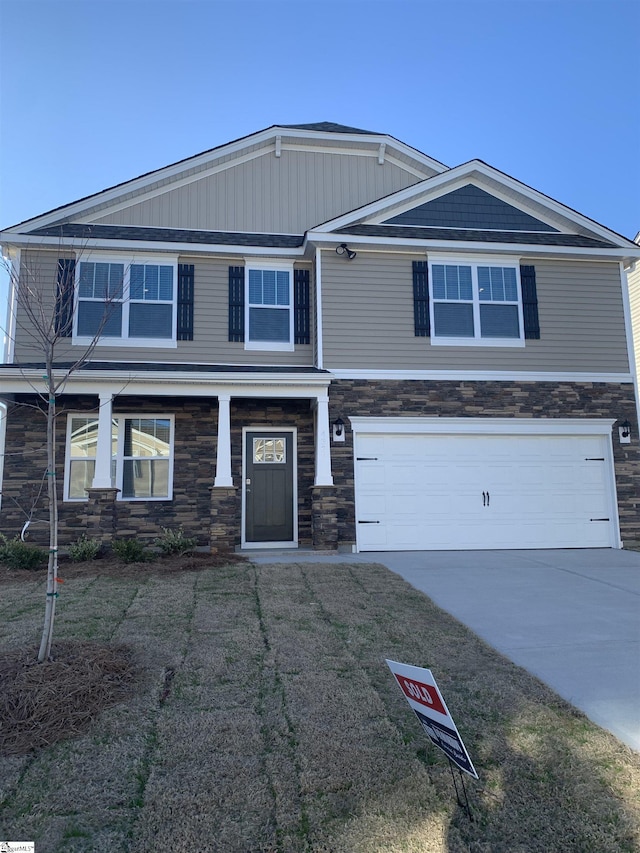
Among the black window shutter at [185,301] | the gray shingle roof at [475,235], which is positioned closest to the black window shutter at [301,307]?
the gray shingle roof at [475,235]

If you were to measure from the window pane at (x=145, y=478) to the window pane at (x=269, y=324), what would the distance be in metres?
2.92

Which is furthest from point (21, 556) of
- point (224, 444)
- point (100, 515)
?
point (224, 444)

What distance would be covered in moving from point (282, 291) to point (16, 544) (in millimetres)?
6275

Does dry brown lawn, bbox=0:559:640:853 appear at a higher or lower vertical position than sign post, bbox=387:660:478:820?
lower

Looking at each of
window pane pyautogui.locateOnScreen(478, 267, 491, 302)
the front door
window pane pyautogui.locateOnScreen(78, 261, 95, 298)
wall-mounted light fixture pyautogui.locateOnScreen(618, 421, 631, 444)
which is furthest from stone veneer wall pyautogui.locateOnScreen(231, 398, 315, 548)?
wall-mounted light fixture pyautogui.locateOnScreen(618, 421, 631, 444)

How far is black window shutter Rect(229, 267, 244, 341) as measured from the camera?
34.8ft

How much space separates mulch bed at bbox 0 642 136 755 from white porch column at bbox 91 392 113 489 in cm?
511

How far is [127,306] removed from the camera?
10414mm

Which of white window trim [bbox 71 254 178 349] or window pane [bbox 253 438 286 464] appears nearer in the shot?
white window trim [bbox 71 254 178 349]

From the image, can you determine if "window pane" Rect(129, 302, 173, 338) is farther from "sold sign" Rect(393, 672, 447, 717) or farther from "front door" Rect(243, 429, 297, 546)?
"sold sign" Rect(393, 672, 447, 717)

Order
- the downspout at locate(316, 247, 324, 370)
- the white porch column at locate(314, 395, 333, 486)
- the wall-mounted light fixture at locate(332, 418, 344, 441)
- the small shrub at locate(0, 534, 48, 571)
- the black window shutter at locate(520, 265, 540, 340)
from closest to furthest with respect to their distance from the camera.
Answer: the small shrub at locate(0, 534, 48, 571)
the white porch column at locate(314, 395, 333, 486)
the wall-mounted light fixture at locate(332, 418, 344, 441)
the downspout at locate(316, 247, 324, 370)
the black window shutter at locate(520, 265, 540, 340)

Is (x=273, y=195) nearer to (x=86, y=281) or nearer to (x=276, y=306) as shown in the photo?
(x=276, y=306)

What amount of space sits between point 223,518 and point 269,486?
142 centimetres

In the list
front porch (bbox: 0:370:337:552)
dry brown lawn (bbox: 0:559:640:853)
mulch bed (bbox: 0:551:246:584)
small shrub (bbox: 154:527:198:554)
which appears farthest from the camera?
front porch (bbox: 0:370:337:552)
